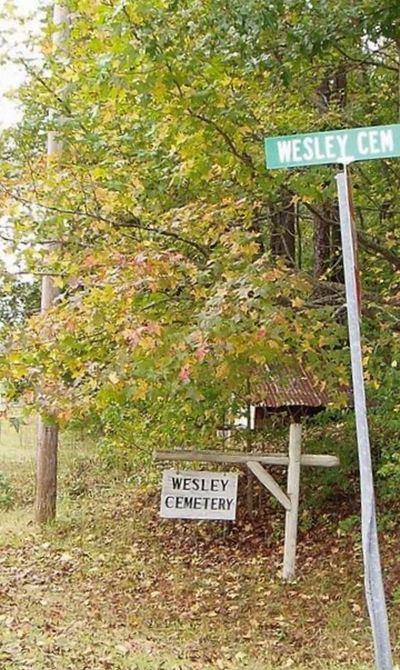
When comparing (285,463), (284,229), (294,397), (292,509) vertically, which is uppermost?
(284,229)

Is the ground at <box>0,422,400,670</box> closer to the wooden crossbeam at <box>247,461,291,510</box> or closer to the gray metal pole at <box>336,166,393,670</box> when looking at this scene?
the wooden crossbeam at <box>247,461,291,510</box>

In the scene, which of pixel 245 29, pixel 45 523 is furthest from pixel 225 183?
pixel 45 523

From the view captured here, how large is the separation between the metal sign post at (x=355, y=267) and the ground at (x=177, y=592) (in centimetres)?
234

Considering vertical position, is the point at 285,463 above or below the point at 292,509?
above

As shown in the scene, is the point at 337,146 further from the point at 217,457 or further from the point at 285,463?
the point at 285,463

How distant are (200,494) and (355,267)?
444 cm

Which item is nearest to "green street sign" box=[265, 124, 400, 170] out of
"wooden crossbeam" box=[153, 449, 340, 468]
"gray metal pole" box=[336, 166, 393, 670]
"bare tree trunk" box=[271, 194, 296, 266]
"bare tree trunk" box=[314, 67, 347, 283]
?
"gray metal pole" box=[336, 166, 393, 670]

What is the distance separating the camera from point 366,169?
22.1 ft

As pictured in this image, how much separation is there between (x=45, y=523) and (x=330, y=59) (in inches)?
260

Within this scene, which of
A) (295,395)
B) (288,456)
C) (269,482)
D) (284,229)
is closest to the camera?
(295,395)

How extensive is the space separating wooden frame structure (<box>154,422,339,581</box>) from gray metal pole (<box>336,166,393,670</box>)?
14.5ft

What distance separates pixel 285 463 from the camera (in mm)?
7059

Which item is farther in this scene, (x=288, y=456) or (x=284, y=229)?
(x=284, y=229)

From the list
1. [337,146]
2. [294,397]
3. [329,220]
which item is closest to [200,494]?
[294,397]
